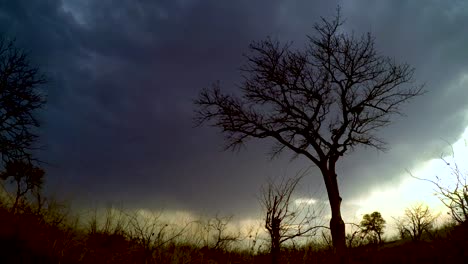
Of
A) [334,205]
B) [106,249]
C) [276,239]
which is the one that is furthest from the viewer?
[334,205]

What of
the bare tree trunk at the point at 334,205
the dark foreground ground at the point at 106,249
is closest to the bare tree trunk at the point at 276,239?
the dark foreground ground at the point at 106,249

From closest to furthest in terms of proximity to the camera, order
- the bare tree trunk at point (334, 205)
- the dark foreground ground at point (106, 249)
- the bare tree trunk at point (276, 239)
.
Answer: the dark foreground ground at point (106, 249) → the bare tree trunk at point (276, 239) → the bare tree trunk at point (334, 205)

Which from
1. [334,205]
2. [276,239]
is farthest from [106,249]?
[334,205]

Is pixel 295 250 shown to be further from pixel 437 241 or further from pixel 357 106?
pixel 357 106

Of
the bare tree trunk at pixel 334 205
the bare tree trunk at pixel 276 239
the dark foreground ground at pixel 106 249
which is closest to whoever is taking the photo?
the dark foreground ground at pixel 106 249

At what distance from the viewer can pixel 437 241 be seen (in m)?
10.7

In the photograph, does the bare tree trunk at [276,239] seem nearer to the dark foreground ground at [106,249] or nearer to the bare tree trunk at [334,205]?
the dark foreground ground at [106,249]

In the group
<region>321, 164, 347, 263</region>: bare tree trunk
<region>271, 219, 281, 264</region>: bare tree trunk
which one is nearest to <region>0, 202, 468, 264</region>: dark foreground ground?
<region>271, 219, 281, 264</region>: bare tree trunk

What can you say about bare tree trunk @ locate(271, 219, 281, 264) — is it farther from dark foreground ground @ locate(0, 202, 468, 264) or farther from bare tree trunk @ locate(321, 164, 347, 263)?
bare tree trunk @ locate(321, 164, 347, 263)

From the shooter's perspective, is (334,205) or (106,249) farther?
(334,205)

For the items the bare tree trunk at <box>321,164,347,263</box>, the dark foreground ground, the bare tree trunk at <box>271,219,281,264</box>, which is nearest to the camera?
the dark foreground ground

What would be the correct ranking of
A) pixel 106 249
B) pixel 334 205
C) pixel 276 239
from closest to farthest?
pixel 276 239, pixel 106 249, pixel 334 205

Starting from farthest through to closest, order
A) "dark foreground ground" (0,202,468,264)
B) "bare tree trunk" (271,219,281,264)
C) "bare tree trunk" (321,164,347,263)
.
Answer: "bare tree trunk" (321,164,347,263) → "bare tree trunk" (271,219,281,264) → "dark foreground ground" (0,202,468,264)

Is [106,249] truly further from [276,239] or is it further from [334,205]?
[334,205]
